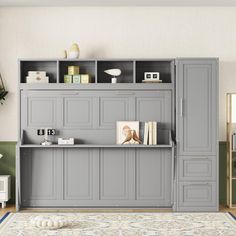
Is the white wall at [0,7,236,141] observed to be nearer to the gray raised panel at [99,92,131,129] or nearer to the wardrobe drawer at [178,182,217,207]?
the gray raised panel at [99,92,131,129]

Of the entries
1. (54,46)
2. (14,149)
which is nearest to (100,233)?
(14,149)

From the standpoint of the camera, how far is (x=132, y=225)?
546cm

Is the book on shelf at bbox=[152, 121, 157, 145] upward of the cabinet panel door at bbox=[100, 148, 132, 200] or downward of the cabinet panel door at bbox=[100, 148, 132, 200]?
upward

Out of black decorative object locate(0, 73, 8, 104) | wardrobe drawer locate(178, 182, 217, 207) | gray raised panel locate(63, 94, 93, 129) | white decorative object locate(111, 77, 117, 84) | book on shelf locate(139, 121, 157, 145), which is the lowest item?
wardrobe drawer locate(178, 182, 217, 207)

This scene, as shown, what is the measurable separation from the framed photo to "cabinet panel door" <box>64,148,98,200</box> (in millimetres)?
457

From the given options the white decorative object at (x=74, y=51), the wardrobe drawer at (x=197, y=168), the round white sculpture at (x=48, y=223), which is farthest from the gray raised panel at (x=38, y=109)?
the wardrobe drawer at (x=197, y=168)

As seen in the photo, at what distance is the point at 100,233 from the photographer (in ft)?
16.8

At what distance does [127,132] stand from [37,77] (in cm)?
146

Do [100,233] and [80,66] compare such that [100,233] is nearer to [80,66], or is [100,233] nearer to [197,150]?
[197,150]

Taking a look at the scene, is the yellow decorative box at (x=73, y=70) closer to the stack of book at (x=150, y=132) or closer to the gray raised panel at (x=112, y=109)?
the gray raised panel at (x=112, y=109)

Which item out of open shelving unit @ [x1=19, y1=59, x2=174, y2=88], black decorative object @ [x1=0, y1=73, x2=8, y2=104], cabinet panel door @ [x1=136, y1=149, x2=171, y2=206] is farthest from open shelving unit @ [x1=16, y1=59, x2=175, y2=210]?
black decorative object @ [x1=0, y1=73, x2=8, y2=104]

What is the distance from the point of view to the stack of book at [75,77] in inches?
251

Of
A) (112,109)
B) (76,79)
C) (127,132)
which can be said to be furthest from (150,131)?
(76,79)

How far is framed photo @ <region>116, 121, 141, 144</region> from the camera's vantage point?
634 cm
